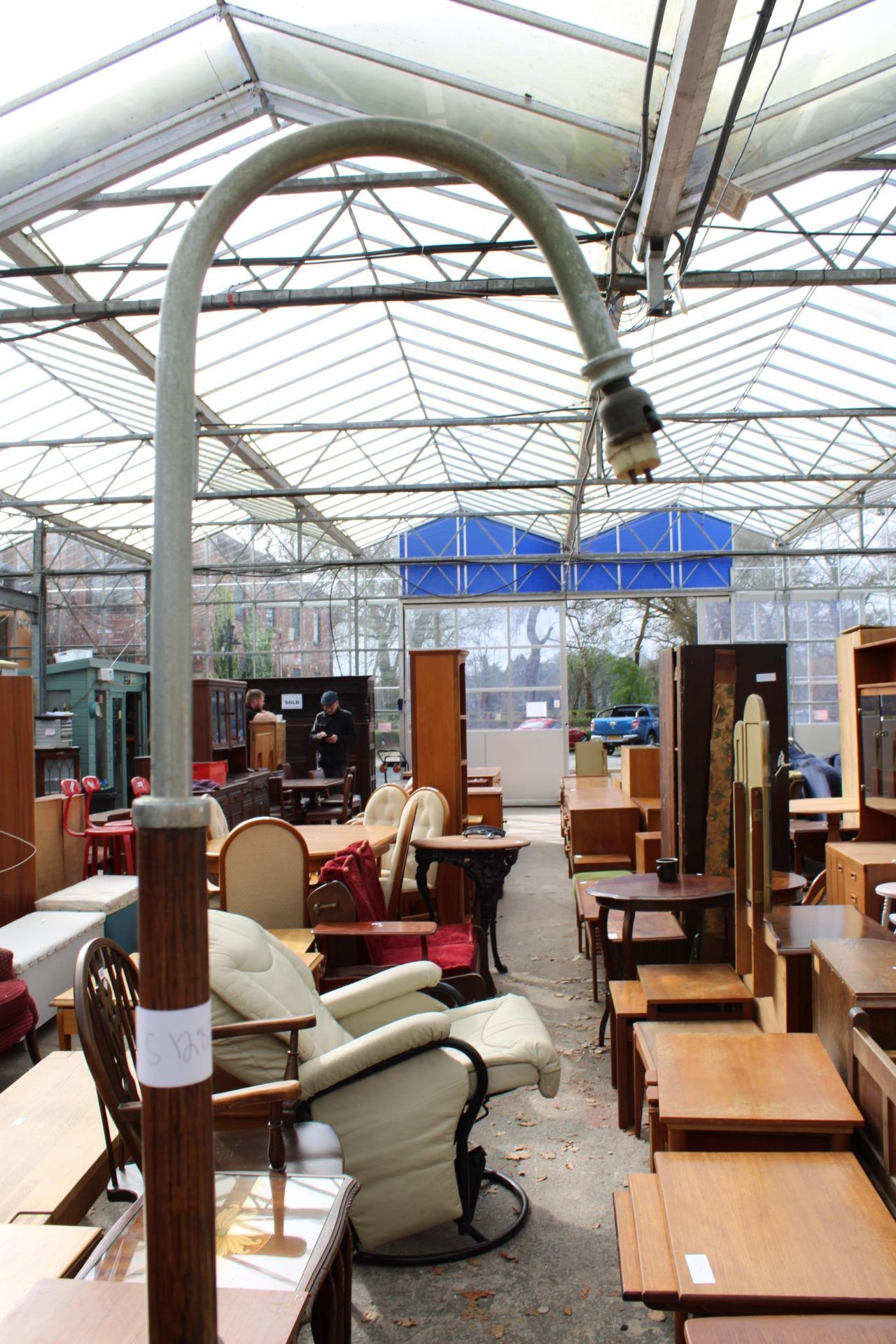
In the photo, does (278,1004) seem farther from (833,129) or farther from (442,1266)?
(833,129)

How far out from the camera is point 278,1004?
2.99 metres

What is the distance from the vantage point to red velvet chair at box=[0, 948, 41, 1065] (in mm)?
4297

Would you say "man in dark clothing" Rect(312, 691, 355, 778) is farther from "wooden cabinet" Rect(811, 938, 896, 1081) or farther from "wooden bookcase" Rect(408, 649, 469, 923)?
"wooden cabinet" Rect(811, 938, 896, 1081)

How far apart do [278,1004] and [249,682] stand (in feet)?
46.2

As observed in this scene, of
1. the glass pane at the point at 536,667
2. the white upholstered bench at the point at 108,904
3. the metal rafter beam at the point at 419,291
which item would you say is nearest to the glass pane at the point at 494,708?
the glass pane at the point at 536,667

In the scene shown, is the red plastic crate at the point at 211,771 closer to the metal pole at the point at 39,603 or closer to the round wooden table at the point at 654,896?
the round wooden table at the point at 654,896

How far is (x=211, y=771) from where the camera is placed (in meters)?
10.5

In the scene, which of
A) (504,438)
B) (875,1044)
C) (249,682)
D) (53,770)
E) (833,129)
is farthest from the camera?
(249,682)

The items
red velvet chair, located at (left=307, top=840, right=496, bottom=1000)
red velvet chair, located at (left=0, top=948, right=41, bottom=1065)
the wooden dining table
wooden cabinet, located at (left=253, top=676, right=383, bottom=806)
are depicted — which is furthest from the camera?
wooden cabinet, located at (left=253, top=676, right=383, bottom=806)

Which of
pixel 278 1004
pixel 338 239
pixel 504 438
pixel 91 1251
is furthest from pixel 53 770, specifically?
pixel 91 1251

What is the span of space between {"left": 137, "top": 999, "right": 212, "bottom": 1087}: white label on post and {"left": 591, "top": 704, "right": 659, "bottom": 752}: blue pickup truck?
873 inches

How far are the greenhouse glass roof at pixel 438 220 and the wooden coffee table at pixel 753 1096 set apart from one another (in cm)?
242

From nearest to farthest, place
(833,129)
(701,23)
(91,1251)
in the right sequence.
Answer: (91,1251), (701,23), (833,129)

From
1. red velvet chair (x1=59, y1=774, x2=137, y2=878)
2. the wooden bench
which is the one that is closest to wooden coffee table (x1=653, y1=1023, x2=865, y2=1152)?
the wooden bench
